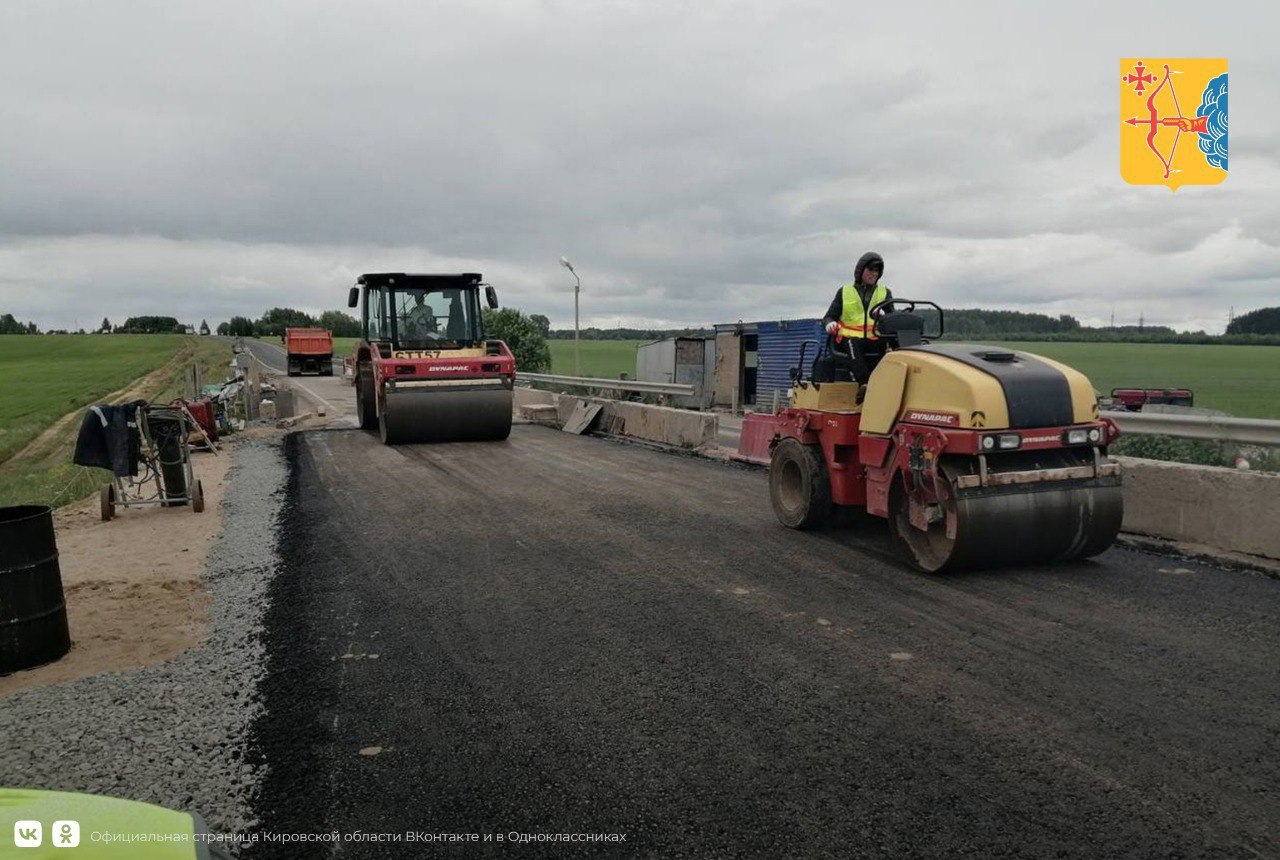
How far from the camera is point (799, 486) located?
26.1 ft

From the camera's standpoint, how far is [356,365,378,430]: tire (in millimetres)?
16984

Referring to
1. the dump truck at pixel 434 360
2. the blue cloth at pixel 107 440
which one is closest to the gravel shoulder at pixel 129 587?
the blue cloth at pixel 107 440

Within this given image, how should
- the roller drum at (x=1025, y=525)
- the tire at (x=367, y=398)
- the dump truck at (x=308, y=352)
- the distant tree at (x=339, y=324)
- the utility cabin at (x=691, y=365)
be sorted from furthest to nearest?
the distant tree at (x=339, y=324), the dump truck at (x=308, y=352), the utility cabin at (x=691, y=365), the tire at (x=367, y=398), the roller drum at (x=1025, y=525)

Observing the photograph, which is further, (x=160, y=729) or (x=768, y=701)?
(x=768, y=701)

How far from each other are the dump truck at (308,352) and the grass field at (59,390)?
13.3 feet

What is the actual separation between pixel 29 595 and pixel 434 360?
10150 mm

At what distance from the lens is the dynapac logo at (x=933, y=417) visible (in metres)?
6.13

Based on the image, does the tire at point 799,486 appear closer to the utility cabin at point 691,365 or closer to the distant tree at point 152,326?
the utility cabin at point 691,365

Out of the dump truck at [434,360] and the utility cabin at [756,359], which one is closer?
the dump truck at [434,360]

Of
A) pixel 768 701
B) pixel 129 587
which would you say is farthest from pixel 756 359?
pixel 768 701

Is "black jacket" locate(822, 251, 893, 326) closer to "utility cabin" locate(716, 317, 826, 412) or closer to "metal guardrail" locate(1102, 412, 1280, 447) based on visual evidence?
"metal guardrail" locate(1102, 412, 1280, 447)

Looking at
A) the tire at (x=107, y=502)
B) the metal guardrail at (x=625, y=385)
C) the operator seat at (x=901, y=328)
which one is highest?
the operator seat at (x=901, y=328)

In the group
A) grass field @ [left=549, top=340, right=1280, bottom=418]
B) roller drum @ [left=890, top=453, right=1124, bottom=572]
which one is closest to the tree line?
grass field @ [left=549, top=340, right=1280, bottom=418]

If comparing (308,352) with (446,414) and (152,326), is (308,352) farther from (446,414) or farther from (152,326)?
(152,326)
